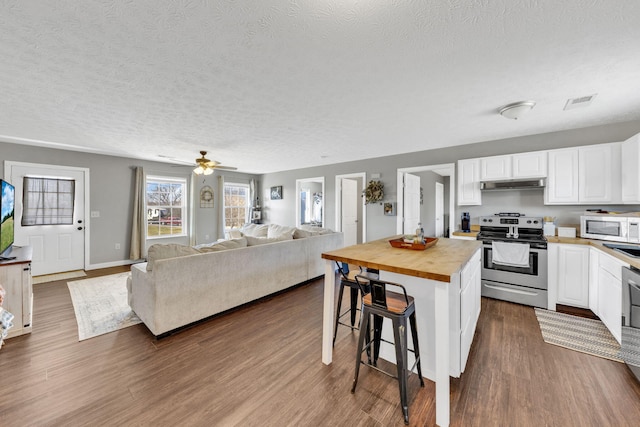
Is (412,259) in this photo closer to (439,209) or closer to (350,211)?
(350,211)

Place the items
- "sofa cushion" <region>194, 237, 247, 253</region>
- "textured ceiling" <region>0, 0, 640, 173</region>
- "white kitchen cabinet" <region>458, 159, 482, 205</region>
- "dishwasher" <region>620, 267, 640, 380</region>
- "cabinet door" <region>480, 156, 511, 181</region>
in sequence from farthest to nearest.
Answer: "white kitchen cabinet" <region>458, 159, 482, 205</region>
"cabinet door" <region>480, 156, 511, 181</region>
"sofa cushion" <region>194, 237, 247, 253</region>
"dishwasher" <region>620, 267, 640, 380</region>
"textured ceiling" <region>0, 0, 640, 173</region>

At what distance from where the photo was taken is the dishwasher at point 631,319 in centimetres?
187

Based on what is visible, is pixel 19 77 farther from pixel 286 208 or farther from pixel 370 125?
pixel 286 208

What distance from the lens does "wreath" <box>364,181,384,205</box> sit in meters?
5.37

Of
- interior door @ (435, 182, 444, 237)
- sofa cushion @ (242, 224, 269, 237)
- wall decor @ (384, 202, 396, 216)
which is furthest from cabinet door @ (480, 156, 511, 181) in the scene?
sofa cushion @ (242, 224, 269, 237)

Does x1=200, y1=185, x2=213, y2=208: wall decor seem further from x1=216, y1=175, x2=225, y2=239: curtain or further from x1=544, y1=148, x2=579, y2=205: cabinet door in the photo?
x1=544, y1=148, x2=579, y2=205: cabinet door

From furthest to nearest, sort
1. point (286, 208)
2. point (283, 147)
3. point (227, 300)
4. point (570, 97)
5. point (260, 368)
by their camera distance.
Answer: point (286, 208) → point (283, 147) → point (227, 300) → point (570, 97) → point (260, 368)

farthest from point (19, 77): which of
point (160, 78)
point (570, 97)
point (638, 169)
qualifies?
point (638, 169)

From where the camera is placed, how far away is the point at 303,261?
158 inches

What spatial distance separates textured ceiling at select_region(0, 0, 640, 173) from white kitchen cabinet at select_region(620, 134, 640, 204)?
43 cm

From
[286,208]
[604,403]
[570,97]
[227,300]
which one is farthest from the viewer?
[286,208]

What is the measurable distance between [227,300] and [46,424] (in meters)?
1.60

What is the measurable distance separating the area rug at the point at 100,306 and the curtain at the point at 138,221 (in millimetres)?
1202

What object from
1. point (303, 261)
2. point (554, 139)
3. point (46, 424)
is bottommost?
point (46, 424)
